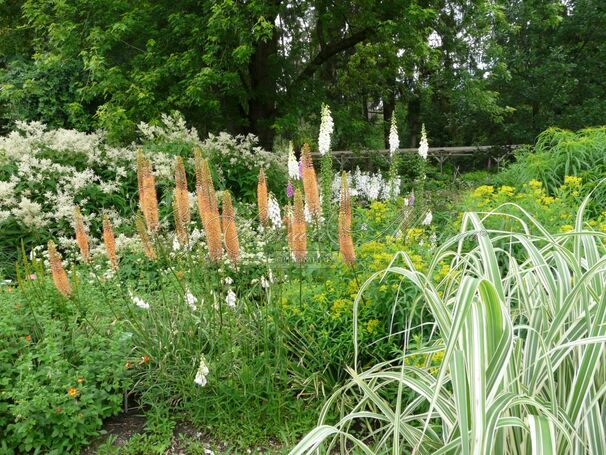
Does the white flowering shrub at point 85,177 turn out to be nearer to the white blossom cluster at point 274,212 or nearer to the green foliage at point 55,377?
the white blossom cluster at point 274,212

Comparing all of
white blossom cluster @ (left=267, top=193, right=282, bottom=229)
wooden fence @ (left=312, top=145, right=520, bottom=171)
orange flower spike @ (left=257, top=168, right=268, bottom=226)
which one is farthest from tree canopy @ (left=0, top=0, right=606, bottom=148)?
orange flower spike @ (left=257, top=168, right=268, bottom=226)

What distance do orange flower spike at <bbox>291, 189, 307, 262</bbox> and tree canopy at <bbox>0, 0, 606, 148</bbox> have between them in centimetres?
457

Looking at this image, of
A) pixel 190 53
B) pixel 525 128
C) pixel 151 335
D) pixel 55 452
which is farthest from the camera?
pixel 525 128

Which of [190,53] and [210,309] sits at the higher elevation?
[190,53]

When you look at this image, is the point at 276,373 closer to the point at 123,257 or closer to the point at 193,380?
the point at 193,380

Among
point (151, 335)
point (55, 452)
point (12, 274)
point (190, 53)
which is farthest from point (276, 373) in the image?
point (190, 53)

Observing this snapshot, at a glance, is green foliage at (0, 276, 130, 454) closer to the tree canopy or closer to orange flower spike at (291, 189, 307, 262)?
orange flower spike at (291, 189, 307, 262)

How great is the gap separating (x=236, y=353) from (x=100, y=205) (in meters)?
4.25

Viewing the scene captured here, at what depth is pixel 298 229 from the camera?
2.80 m

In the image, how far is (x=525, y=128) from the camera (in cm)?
1327

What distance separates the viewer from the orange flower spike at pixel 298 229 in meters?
2.74

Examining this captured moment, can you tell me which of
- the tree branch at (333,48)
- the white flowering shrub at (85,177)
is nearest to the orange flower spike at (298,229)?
the white flowering shrub at (85,177)

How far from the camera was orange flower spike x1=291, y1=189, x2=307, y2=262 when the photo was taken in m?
2.74

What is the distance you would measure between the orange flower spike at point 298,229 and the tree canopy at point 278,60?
4571mm
